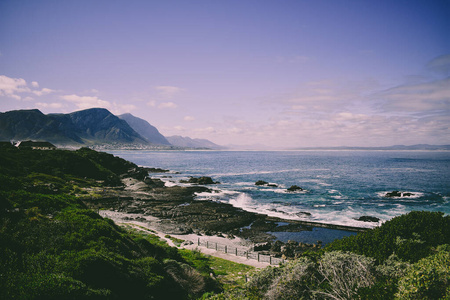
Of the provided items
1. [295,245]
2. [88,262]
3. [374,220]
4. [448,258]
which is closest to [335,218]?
[374,220]

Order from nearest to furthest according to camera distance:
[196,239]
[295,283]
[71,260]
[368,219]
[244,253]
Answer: [71,260] < [295,283] < [244,253] < [196,239] < [368,219]

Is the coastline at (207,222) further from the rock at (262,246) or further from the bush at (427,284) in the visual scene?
the bush at (427,284)

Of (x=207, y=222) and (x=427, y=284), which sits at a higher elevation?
(x=427, y=284)

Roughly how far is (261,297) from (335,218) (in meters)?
35.5

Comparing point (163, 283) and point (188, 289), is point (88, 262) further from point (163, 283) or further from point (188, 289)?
point (188, 289)

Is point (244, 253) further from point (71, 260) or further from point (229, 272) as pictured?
point (71, 260)

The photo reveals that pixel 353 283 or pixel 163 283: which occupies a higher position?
pixel 353 283

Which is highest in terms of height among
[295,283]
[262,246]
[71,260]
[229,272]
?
[71,260]

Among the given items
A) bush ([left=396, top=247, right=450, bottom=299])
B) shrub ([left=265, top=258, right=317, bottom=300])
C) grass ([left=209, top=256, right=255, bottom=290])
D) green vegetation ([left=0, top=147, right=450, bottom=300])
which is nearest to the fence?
grass ([left=209, top=256, right=255, bottom=290])

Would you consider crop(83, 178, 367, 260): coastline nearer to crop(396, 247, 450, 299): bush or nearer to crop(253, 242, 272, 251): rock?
crop(253, 242, 272, 251): rock

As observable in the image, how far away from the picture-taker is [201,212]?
151ft

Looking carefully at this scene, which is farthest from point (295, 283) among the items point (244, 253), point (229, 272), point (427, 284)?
point (244, 253)

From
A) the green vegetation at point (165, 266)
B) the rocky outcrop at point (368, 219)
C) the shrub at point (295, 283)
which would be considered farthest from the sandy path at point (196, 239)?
the rocky outcrop at point (368, 219)

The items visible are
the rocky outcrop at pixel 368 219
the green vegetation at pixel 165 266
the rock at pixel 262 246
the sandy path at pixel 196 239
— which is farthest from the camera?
the rocky outcrop at pixel 368 219
